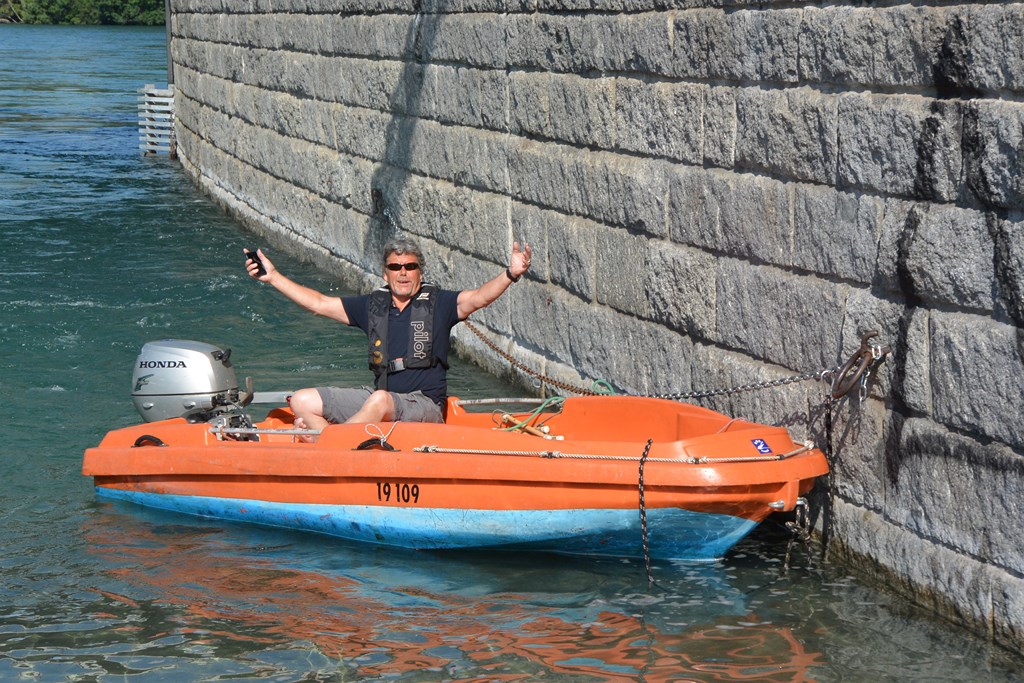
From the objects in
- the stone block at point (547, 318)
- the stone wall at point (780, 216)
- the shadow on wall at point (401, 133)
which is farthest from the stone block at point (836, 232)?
the shadow on wall at point (401, 133)

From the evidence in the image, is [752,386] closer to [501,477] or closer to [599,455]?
[599,455]

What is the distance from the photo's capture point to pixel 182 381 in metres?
6.91

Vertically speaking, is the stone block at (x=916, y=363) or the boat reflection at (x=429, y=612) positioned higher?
the stone block at (x=916, y=363)

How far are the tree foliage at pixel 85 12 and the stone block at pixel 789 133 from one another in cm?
8952

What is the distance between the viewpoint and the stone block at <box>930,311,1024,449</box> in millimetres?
4582

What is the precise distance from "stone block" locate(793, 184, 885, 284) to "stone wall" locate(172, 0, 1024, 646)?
11 mm

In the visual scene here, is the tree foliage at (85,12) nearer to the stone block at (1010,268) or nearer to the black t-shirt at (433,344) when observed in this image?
the black t-shirt at (433,344)

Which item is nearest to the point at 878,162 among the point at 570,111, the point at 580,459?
the point at 580,459

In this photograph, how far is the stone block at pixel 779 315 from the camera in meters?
5.52

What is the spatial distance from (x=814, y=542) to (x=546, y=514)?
1.06m

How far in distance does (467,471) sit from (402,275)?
136 cm

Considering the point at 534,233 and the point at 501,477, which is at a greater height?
the point at 534,233

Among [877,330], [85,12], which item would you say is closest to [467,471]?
[877,330]

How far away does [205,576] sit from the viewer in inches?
231
